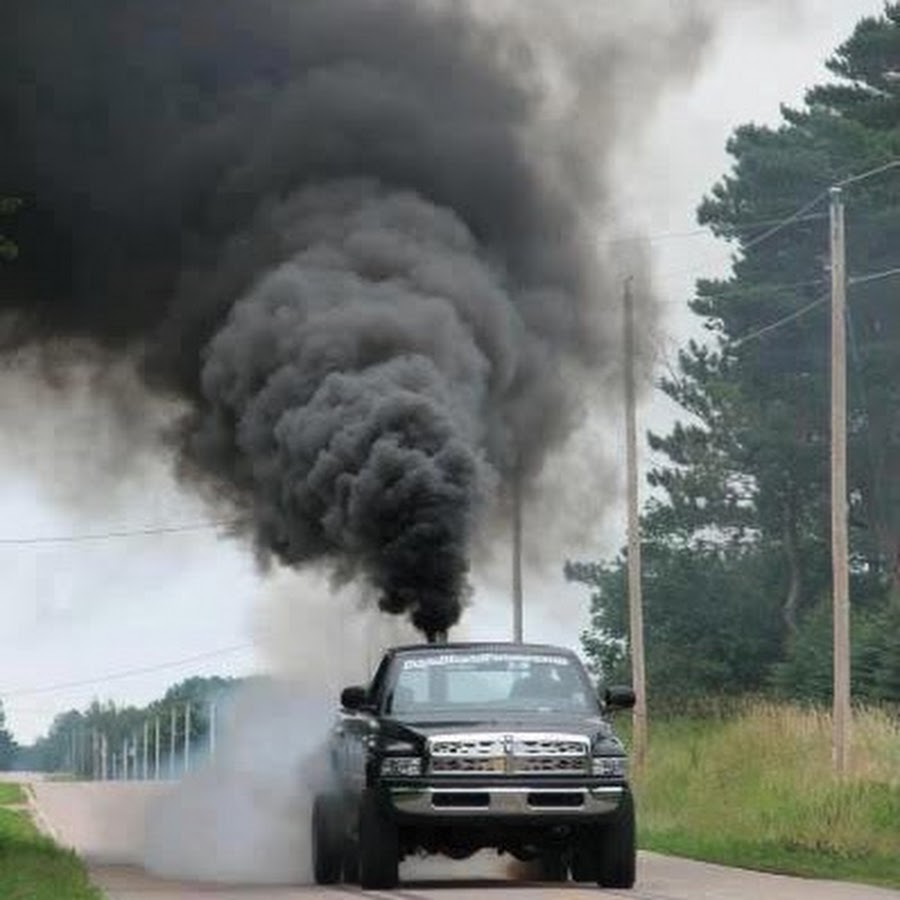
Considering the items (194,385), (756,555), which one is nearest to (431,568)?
(194,385)

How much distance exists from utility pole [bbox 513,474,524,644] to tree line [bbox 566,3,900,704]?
9.11 metres

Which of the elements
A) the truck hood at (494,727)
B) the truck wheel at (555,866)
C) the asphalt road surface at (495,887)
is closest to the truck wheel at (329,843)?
the asphalt road surface at (495,887)

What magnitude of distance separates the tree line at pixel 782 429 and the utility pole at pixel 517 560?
9.11 meters

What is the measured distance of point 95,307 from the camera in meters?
38.0

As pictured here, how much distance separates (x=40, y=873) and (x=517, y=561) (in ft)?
98.3

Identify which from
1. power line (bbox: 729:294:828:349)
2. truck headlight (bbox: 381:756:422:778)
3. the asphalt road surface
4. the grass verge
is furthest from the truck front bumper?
power line (bbox: 729:294:828:349)

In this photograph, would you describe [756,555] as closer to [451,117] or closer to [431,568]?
[451,117]

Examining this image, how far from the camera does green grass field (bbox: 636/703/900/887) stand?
28.5 metres

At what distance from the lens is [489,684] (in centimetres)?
2442

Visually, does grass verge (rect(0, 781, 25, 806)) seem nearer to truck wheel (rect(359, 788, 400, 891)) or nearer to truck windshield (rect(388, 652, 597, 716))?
truck windshield (rect(388, 652, 597, 716))


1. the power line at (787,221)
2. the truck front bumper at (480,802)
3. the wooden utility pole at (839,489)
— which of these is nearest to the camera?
the truck front bumper at (480,802)

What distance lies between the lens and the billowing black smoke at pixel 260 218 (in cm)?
3347

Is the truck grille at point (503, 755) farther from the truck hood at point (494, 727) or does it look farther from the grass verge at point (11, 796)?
the grass verge at point (11, 796)

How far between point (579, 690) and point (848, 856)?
4833 millimetres
